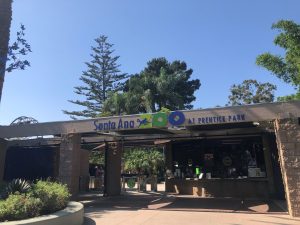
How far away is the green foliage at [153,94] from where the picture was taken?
36.7m

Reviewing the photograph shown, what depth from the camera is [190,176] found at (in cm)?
1906

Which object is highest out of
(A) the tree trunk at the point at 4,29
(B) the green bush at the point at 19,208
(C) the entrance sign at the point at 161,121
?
(A) the tree trunk at the point at 4,29

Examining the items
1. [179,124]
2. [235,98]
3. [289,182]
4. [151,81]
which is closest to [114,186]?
[179,124]

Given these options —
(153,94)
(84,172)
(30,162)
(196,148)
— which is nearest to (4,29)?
(30,162)

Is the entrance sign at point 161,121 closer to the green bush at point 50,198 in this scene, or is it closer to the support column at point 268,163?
the green bush at point 50,198

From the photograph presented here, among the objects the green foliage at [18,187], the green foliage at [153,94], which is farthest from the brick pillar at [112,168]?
the green foliage at [153,94]

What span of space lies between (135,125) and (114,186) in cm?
605

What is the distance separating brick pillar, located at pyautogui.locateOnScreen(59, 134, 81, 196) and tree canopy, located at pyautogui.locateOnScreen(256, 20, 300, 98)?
1097 centimetres

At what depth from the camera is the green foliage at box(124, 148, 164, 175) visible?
29.1 metres

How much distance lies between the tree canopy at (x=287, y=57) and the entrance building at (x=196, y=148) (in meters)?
3.95

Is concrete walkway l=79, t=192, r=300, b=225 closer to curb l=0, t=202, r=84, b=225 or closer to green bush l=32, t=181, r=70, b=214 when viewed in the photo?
curb l=0, t=202, r=84, b=225

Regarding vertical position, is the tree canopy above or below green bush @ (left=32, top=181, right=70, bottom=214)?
above

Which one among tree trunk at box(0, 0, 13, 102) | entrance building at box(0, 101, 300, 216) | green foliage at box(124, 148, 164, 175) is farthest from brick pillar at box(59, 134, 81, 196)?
green foliage at box(124, 148, 164, 175)

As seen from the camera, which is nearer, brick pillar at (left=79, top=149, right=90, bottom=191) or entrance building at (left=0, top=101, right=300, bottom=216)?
entrance building at (left=0, top=101, right=300, bottom=216)
